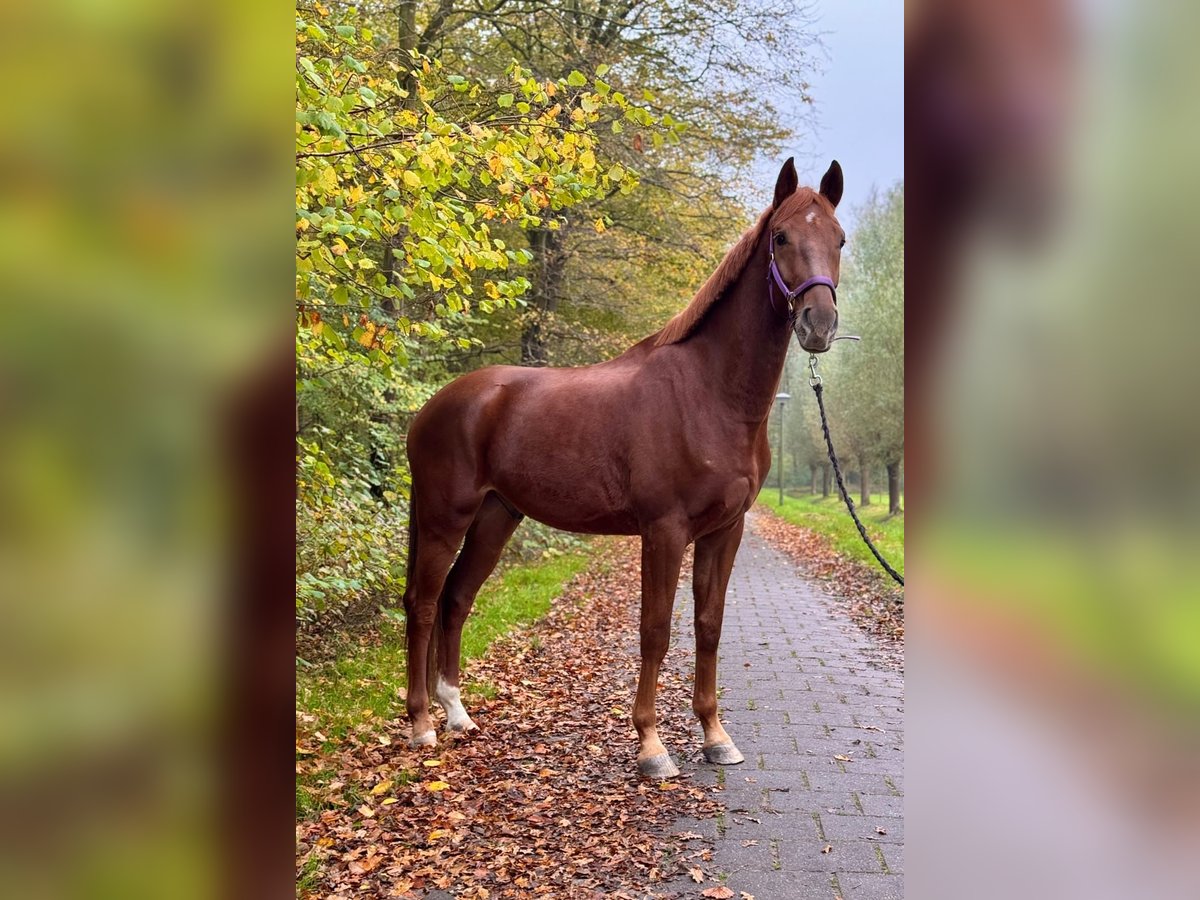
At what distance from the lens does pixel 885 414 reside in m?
20.9

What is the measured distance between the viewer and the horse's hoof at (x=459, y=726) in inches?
176

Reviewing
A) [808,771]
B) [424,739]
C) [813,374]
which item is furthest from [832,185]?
[424,739]

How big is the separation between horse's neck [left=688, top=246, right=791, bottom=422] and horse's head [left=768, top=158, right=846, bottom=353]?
14.3 inches

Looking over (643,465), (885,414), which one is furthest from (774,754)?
(885,414)

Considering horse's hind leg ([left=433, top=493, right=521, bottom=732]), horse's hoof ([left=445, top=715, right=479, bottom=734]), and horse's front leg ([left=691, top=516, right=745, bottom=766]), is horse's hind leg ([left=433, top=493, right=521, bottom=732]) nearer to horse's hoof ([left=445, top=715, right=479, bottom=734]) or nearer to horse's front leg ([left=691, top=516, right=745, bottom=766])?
horse's hoof ([left=445, top=715, right=479, bottom=734])

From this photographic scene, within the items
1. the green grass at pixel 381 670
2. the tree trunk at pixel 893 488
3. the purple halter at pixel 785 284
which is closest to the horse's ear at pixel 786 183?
the purple halter at pixel 785 284

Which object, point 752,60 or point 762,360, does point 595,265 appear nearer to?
point 752,60

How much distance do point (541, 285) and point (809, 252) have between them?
30.4ft

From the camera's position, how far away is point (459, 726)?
448 centimetres

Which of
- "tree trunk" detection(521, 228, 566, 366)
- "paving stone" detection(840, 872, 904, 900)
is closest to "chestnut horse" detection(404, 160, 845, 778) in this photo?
"paving stone" detection(840, 872, 904, 900)

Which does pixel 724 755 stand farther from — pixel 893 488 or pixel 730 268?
pixel 893 488
